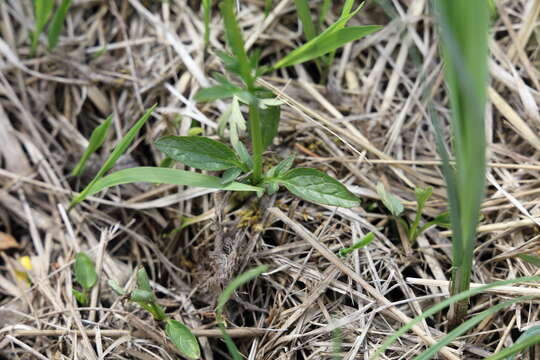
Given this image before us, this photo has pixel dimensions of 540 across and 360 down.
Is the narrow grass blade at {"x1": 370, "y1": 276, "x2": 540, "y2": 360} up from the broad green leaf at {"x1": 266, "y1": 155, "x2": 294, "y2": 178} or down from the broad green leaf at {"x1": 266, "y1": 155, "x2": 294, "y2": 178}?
down

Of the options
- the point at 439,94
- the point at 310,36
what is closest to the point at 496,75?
the point at 439,94

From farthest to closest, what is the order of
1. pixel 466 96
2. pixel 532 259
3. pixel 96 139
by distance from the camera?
pixel 96 139 < pixel 532 259 < pixel 466 96

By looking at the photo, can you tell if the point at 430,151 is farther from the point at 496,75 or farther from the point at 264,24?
the point at 264,24

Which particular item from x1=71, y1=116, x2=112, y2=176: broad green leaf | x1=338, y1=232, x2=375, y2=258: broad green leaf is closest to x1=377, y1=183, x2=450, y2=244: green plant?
x1=338, y1=232, x2=375, y2=258: broad green leaf

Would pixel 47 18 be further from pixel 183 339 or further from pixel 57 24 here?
pixel 183 339

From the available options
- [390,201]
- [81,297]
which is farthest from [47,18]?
[390,201]

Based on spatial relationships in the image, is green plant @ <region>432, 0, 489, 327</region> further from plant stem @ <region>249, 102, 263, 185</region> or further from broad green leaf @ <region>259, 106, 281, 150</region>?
broad green leaf @ <region>259, 106, 281, 150</region>
